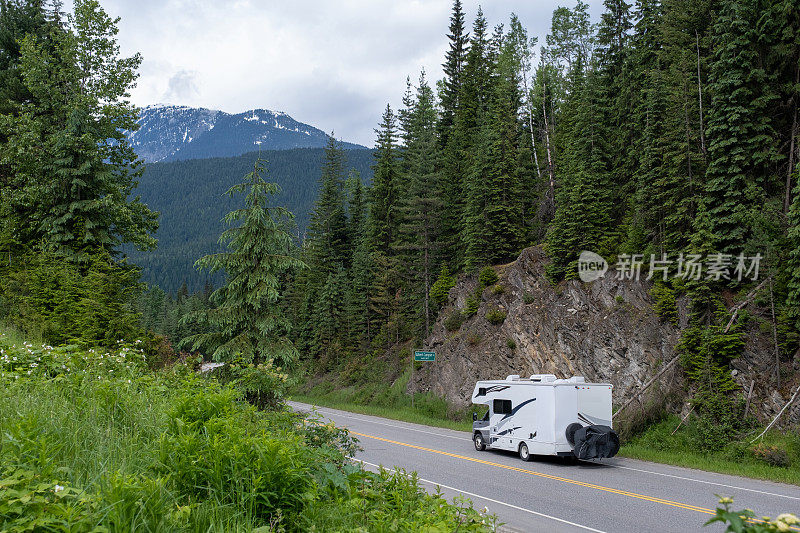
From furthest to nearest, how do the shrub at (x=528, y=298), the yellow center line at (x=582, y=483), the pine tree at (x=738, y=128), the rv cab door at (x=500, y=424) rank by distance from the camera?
the shrub at (x=528, y=298), the pine tree at (x=738, y=128), the rv cab door at (x=500, y=424), the yellow center line at (x=582, y=483)

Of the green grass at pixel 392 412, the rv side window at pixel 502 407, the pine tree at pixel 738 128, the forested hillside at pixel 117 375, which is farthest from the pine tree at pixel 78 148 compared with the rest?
the pine tree at pixel 738 128

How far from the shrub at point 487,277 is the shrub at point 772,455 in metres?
16.9

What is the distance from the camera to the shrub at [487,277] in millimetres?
30594

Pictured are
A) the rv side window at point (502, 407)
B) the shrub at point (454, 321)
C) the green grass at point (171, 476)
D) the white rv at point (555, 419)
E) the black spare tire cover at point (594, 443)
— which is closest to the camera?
the green grass at point (171, 476)

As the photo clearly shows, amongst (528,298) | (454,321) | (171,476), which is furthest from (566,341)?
(171,476)

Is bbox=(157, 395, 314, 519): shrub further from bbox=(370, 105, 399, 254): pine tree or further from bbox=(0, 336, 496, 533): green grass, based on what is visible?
bbox=(370, 105, 399, 254): pine tree

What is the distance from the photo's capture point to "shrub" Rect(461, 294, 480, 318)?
1230 inches

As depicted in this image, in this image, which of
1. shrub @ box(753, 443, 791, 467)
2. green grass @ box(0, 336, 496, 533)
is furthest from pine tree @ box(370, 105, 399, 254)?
green grass @ box(0, 336, 496, 533)

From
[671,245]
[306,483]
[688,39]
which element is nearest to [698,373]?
[671,245]

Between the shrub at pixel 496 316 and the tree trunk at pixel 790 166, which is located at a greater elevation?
the tree trunk at pixel 790 166

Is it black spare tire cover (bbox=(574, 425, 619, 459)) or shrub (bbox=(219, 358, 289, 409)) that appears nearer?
shrub (bbox=(219, 358, 289, 409))

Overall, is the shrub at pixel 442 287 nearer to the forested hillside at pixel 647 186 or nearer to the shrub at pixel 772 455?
the forested hillside at pixel 647 186

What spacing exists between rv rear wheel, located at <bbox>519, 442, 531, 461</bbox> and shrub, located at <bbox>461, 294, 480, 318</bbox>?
555 inches

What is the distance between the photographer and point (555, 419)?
16.0 meters
